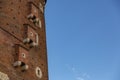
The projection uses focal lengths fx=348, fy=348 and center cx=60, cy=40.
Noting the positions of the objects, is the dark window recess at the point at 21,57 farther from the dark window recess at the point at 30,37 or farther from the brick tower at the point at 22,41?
the dark window recess at the point at 30,37

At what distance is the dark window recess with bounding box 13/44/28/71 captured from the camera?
15.8 meters

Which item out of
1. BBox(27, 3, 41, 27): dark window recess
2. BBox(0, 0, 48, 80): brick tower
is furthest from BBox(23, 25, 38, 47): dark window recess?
BBox(27, 3, 41, 27): dark window recess

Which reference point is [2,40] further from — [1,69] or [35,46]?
[35,46]

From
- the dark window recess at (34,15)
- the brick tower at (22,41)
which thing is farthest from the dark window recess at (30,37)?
the dark window recess at (34,15)

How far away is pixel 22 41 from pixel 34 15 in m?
2.27

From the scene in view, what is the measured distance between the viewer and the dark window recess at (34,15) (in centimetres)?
1867

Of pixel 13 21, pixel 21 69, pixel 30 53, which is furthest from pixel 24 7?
pixel 21 69

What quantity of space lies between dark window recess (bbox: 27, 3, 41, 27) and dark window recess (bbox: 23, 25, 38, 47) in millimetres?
853

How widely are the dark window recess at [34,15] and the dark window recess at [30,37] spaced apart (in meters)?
0.85

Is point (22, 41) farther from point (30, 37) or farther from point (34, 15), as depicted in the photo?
point (34, 15)

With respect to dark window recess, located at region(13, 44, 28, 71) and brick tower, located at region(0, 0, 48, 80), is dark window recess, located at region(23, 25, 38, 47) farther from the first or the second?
→ dark window recess, located at region(13, 44, 28, 71)

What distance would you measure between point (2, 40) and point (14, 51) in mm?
846

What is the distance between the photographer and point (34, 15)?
744 inches

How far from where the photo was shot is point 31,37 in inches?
698
